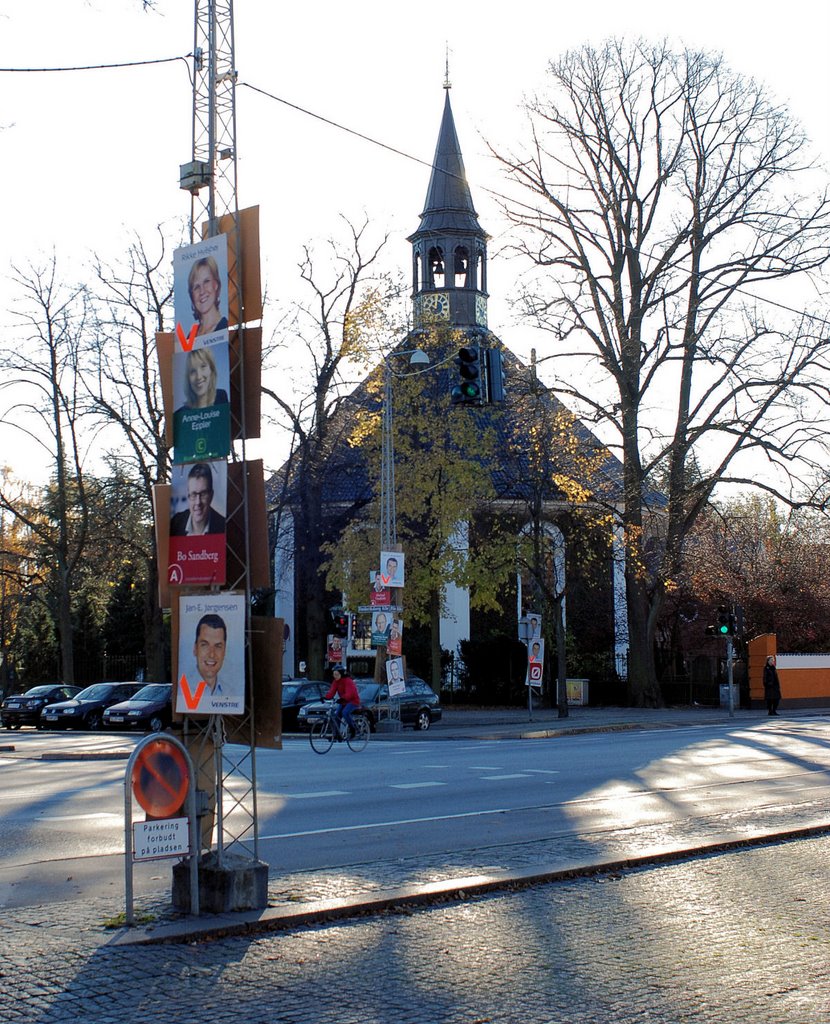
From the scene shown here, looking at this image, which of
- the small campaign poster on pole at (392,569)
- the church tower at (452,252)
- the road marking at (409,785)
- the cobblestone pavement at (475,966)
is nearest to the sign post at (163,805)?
the cobblestone pavement at (475,966)

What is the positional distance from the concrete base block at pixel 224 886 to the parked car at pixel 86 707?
29.5 metres

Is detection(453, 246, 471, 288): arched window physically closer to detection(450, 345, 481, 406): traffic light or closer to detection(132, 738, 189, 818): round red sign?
detection(450, 345, 481, 406): traffic light

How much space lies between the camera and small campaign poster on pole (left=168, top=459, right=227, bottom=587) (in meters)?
8.26

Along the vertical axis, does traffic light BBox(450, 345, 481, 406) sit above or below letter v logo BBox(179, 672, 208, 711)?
above

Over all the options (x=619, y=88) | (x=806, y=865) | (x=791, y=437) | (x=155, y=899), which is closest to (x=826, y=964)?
(x=806, y=865)

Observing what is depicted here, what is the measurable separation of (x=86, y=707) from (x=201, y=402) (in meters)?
30.2

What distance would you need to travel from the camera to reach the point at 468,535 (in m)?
44.0

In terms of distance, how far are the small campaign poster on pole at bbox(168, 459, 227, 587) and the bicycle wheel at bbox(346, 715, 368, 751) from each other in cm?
1527

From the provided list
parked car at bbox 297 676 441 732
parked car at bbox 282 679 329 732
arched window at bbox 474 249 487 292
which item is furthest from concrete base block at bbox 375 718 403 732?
arched window at bbox 474 249 487 292

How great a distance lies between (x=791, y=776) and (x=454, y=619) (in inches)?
1252

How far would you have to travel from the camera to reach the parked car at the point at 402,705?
105 ft

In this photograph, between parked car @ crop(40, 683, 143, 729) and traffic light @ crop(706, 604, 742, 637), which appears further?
traffic light @ crop(706, 604, 742, 637)

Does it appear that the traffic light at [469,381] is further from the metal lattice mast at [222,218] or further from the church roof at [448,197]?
the church roof at [448,197]

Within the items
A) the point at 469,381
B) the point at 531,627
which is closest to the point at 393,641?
the point at 531,627
